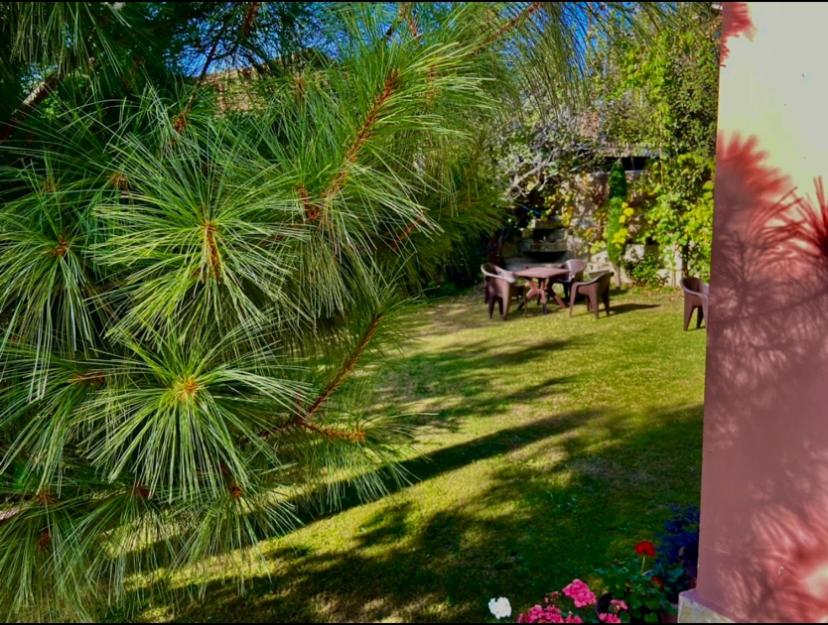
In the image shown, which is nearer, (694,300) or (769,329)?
(769,329)

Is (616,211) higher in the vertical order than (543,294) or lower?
higher

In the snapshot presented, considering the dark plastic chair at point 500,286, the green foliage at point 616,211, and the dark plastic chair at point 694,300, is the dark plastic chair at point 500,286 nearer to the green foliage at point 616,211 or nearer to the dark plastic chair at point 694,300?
the green foliage at point 616,211

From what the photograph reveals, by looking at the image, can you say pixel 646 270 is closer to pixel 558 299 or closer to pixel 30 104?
pixel 558 299

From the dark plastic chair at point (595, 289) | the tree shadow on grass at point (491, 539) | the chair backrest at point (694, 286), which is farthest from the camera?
the dark plastic chair at point (595, 289)

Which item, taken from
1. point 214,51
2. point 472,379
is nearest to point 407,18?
point 214,51

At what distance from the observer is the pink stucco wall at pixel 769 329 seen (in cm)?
73

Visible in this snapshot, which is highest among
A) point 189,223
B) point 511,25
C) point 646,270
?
point 511,25

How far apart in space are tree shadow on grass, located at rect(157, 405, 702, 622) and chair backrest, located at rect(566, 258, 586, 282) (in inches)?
133

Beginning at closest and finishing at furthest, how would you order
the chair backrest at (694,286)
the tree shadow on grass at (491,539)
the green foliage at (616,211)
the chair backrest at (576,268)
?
the tree shadow on grass at (491,539) < the chair backrest at (694,286) < the chair backrest at (576,268) < the green foliage at (616,211)

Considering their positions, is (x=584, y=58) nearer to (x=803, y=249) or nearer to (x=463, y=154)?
(x=463, y=154)

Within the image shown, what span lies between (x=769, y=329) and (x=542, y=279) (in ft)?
19.9

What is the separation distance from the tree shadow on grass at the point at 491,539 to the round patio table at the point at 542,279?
10.5ft

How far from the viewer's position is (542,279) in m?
6.77

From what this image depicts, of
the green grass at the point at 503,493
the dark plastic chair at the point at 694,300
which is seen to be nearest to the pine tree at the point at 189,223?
the green grass at the point at 503,493
